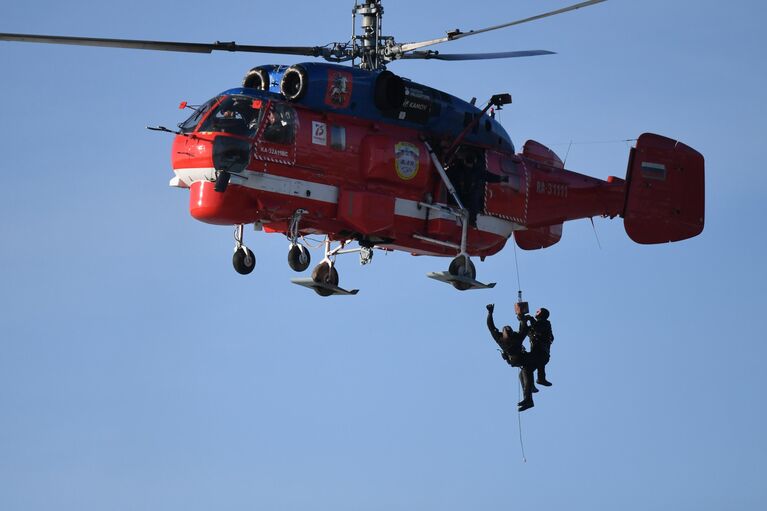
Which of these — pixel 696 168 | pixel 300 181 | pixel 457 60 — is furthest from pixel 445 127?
pixel 696 168

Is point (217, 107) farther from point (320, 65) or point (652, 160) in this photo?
point (652, 160)

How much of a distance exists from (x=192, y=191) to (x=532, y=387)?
21.3 ft

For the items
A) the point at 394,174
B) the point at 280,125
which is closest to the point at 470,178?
the point at 394,174

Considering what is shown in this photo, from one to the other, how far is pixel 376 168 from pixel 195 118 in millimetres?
2945

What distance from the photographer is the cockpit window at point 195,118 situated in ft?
89.9

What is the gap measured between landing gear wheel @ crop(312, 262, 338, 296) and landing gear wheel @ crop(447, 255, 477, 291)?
Answer: 6.28ft

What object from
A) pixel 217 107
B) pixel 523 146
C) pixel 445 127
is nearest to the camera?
pixel 217 107

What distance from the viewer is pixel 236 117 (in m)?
27.2

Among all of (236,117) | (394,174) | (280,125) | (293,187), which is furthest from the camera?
(394,174)

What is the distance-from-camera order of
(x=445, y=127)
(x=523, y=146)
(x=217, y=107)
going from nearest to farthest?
(x=217, y=107) → (x=445, y=127) → (x=523, y=146)

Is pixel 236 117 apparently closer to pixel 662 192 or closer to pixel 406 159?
pixel 406 159

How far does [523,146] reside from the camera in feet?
103

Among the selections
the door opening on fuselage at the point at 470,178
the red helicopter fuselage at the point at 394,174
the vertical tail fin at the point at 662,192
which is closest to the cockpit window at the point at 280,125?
the red helicopter fuselage at the point at 394,174

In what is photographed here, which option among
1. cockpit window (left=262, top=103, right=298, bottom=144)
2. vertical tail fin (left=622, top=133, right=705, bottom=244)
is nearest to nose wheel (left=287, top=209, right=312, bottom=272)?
cockpit window (left=262, top=103, right=298, bottom=144)
